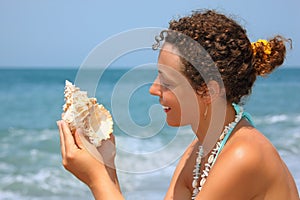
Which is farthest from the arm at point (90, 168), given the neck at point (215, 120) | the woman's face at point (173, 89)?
the neck at point (215, 120)

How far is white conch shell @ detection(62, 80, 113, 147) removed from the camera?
2809mm

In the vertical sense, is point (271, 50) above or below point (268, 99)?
above

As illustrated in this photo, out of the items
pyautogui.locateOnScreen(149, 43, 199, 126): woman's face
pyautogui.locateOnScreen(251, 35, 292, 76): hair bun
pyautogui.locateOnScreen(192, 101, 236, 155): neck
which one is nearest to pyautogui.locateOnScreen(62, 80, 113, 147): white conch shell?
pyautogui.locateOnScreen(149, 43, 199, 126): woman's face

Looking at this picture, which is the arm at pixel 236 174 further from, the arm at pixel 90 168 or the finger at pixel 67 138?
the finger at pixel 67 138

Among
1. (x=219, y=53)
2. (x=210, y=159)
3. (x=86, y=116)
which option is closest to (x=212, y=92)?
(x=219, y=53)

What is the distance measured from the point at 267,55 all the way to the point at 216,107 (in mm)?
369

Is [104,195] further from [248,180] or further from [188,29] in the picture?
[188,29]

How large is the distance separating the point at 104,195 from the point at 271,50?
110cm

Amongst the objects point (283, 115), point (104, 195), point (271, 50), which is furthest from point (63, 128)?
point (283, 115)

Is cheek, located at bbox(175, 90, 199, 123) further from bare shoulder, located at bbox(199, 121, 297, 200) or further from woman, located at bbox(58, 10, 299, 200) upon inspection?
bare shoulder, located at bbox(199, 121, 297, 200)

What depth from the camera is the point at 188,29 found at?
2.73 m

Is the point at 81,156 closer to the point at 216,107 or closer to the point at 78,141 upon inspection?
the point at 78,141

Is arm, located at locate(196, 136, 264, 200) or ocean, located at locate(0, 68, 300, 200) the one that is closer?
arm, located at locate(196, 136, 264, 200)

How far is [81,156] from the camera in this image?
2682 mm
